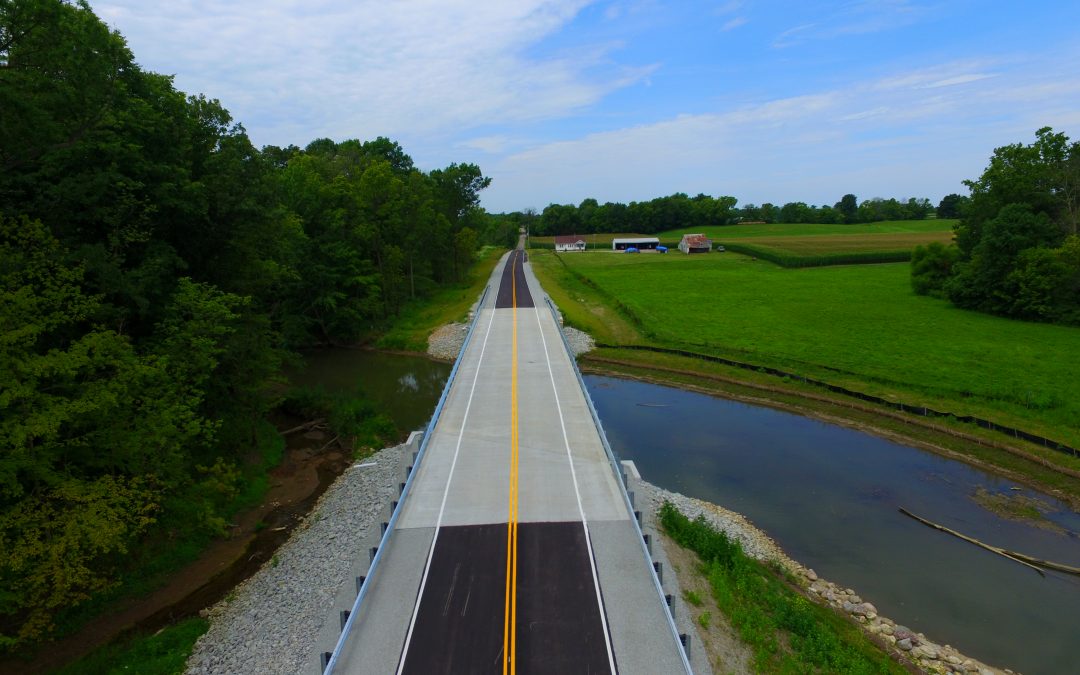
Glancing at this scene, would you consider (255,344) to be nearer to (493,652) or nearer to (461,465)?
(461,465)

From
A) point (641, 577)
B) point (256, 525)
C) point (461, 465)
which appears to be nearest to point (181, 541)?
point (256, 525)

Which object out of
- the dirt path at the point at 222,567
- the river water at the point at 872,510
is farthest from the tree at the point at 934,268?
the dirt path at the point at 222,567

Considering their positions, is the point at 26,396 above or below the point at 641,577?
above

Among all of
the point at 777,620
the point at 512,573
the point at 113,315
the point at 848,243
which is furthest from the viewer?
the point at 848,243

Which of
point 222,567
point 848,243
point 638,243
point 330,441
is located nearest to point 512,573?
point 222,567

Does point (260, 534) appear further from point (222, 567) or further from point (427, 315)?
point (427, 315)

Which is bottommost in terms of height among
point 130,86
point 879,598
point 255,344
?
point 879,598

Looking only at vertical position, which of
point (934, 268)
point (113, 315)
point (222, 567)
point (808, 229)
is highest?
point (808, 229)
